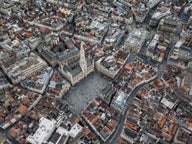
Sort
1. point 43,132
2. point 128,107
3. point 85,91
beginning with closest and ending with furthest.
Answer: point 43,132 → point 128,107 → point 85,91

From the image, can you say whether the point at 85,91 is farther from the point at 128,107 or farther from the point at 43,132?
the point at 43,132

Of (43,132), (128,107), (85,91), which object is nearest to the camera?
(43,132)

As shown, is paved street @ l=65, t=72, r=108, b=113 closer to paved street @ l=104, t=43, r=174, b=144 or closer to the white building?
the white building

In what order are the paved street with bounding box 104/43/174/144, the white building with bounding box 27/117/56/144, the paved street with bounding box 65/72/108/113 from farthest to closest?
the paved street with bounding box 65/72/108/113, the paved street with bounding box 104/43/174/144, the white building with bounding box 27/117/56/144

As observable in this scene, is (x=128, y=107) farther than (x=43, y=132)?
Yes

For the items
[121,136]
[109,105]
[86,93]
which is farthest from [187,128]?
[86,93]

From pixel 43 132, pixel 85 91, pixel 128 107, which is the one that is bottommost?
pixel 43 132

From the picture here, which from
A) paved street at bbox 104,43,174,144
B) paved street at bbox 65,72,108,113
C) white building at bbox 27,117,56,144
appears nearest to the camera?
white building at bbox 27,117,56,144

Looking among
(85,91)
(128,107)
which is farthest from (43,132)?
(128,107)

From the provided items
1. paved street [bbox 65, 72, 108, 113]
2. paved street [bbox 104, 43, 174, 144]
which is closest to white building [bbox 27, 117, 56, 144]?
paved street [bbox 65, 72, 108, 113]

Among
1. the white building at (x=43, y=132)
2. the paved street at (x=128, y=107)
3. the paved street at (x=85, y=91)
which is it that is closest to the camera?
the white building at (x=43, y=132)

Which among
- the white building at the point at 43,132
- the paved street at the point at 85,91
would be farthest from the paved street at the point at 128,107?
the white building at the point at 43,132

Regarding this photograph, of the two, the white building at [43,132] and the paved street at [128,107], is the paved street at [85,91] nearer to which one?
the white building at [43,132]
